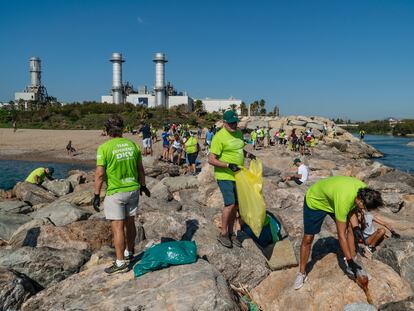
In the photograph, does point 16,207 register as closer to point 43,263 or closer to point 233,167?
point 43,263

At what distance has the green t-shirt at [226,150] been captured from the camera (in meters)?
4.97

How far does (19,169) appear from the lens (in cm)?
2031

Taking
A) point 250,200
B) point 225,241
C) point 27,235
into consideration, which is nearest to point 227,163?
point 250,200

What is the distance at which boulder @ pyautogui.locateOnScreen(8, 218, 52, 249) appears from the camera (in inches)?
221

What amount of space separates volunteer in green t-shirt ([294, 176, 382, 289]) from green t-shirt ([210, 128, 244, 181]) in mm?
1088

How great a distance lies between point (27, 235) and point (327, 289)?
434cm

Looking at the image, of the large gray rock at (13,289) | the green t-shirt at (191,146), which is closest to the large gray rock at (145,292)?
the large gray rock at (13,289)

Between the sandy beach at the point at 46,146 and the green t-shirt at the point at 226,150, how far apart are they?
17.5 m

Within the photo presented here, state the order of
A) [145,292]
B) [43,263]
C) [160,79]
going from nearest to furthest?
[145,292], [43,263], [160,79]

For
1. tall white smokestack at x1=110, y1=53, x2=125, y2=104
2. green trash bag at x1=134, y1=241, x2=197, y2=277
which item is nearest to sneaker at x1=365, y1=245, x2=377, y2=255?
green trash bag at x1=134, y1=241, x2=197, y2=277

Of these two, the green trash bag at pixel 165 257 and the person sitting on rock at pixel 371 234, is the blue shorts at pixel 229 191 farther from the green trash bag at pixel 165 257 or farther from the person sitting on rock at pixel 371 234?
the person sitting on rock at pixel 371 234

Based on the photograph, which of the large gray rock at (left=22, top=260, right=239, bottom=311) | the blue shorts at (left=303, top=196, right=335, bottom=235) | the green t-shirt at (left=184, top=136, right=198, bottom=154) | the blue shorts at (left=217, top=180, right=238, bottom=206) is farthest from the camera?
the green t-shirt at (left=184, top=136, right=198, bottom=154)

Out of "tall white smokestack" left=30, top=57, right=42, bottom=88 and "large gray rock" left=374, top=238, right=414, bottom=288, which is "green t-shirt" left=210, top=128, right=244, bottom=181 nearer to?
"large gray rock" left=374, top=238, right=414, bottom=288

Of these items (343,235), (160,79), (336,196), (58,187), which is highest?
(160,79)
